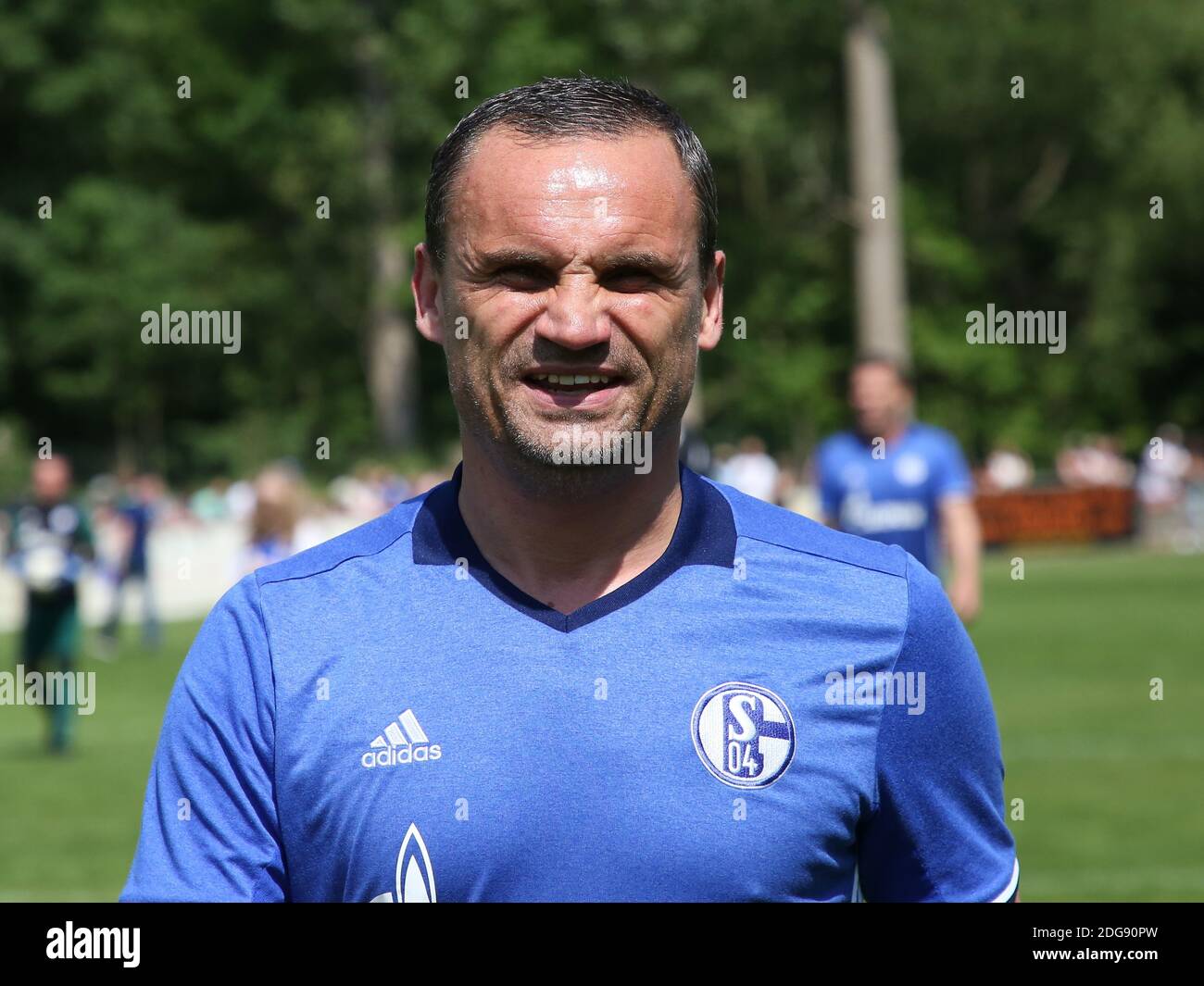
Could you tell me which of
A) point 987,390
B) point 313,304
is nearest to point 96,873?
point 313,304

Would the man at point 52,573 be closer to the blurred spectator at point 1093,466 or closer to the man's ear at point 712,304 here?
the man's ear at point 712,304

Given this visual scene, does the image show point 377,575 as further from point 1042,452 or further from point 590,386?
point 1042,452

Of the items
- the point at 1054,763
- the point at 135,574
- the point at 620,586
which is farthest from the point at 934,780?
the point at 135,574

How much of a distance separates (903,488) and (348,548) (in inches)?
335

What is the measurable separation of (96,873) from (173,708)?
23.9 feet

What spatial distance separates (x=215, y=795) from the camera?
261 centimetres

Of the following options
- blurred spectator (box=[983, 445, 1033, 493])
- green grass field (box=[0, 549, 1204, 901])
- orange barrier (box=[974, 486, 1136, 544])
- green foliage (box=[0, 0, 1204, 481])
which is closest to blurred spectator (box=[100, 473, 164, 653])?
green grass field (box=[0, 549, 1204, 901])

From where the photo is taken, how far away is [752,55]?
41.7 m

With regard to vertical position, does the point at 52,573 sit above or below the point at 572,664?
above

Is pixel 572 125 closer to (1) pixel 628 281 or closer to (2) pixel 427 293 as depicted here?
(1) pixel 628 281

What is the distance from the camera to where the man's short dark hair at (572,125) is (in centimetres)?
271

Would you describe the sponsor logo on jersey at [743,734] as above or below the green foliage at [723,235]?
below

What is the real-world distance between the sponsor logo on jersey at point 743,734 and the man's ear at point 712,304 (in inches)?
21.2

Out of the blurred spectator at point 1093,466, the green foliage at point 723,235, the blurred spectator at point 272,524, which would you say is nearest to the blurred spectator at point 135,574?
the blurred spectator at point 272,524
